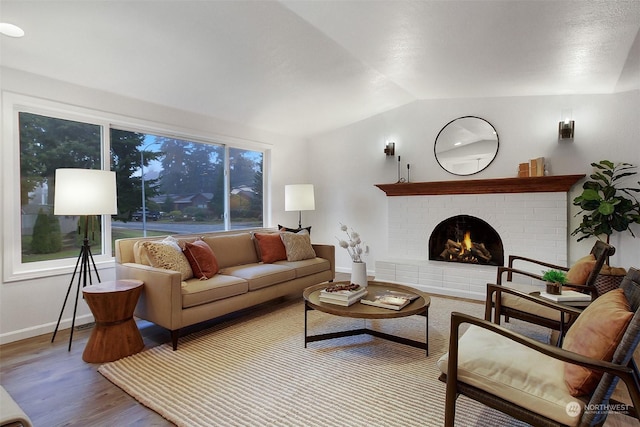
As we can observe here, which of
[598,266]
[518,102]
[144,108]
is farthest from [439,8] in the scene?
[144,108]

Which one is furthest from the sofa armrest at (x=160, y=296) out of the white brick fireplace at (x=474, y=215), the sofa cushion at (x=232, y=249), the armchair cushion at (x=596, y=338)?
the white brick fireplace at (x=474, y=215)

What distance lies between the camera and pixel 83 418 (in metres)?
1.79

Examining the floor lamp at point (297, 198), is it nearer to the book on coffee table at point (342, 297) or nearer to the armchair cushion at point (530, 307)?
the book on coffee table at point (342, 297)

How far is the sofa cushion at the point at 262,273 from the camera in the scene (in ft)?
10.8

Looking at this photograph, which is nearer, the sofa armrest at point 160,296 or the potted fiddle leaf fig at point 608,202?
the sofa armrest at point 160,296

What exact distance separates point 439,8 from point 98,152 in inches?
134

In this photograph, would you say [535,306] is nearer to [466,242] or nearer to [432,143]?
[466,242]

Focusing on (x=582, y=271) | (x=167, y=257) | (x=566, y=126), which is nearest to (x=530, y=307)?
(x=582, y=271)

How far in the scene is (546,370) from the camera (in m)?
1.42

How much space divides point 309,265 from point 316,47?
2.36m

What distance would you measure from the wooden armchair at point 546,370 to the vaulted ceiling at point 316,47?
197cm

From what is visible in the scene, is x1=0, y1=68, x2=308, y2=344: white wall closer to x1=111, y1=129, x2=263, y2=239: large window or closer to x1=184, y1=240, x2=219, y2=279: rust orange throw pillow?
x1=111, y1=129, x2=263, y2=239: large window

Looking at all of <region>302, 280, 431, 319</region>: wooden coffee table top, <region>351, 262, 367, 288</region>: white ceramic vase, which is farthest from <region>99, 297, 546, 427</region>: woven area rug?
<region>351, 262, 367, 288</region>: white ceramic vase

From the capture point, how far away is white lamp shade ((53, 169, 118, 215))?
2605 mm
